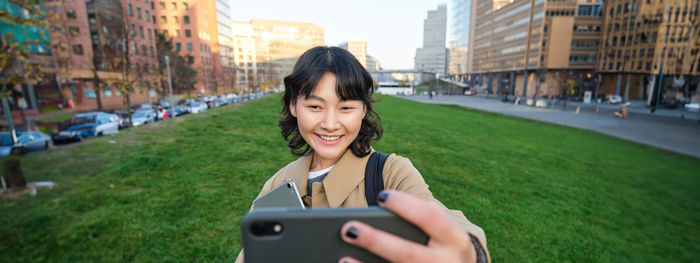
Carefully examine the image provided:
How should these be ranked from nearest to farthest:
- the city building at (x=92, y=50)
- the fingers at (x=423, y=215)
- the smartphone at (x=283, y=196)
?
1. the fingers at (x=423, y=215)
2. the smartphone at (x=283, y=196)
3. the city building at (x=92, y=50)

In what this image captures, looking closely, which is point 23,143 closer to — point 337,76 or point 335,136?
point 335,136

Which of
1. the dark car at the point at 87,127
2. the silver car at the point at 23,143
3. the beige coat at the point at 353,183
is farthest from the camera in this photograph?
the dark car at the point at 87,127

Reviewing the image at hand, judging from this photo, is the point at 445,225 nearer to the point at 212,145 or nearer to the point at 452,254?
the point at 452,254

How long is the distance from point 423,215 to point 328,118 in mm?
979

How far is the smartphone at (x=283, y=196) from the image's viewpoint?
1454mm

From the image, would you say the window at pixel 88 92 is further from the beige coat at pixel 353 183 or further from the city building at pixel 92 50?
the beige coat at pixel 353 183

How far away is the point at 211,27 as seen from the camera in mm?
60750

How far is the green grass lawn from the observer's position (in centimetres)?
413

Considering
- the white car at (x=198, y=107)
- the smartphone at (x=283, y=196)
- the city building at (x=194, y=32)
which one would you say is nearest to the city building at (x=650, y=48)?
the smartphone at (x=283, y=196)

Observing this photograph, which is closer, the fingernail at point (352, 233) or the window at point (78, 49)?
the fingernail at point (352, 233)

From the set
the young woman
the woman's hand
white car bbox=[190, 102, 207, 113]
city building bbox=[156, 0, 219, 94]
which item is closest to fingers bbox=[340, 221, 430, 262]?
the woman's hand

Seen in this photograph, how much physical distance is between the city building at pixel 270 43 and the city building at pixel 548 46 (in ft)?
183

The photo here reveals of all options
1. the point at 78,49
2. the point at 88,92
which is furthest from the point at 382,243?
the point at 88,92

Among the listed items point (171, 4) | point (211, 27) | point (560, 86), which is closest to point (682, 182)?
point (171, 4)
